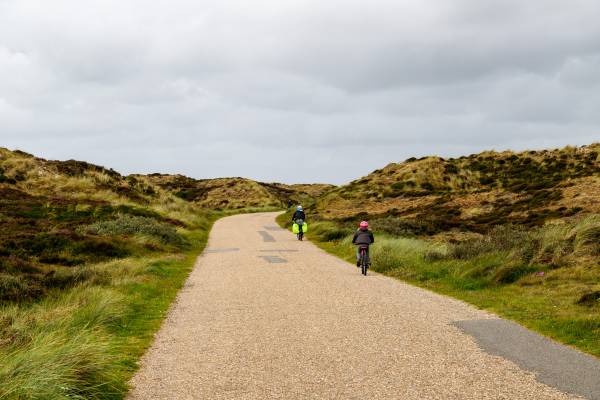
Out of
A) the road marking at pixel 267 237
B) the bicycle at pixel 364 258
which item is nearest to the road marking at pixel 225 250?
the road marking at pixel 267 237

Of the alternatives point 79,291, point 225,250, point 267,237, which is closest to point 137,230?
point 225,250

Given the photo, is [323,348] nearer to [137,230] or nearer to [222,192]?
[137,230]

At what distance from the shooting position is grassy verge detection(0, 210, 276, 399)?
575 cm

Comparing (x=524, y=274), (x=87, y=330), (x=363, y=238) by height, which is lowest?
(x=87, y=330)

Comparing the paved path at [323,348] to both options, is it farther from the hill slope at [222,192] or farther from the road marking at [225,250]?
the hill slope at [222,192]

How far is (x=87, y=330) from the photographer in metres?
7.95

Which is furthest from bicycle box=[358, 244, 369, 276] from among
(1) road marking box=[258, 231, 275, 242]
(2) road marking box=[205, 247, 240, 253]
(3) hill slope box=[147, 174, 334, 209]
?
(3) hill slope box=[147, 174, 334, 209]

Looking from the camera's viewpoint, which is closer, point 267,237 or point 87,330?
point 87,330

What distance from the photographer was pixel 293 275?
17125mm

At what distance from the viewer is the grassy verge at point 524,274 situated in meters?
9.86

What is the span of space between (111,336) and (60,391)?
3368 mm

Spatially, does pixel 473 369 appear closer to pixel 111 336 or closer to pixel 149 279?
pixel 111 336

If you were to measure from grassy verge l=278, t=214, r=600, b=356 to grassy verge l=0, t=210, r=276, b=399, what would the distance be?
6.91 m

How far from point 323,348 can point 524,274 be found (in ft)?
28.0
